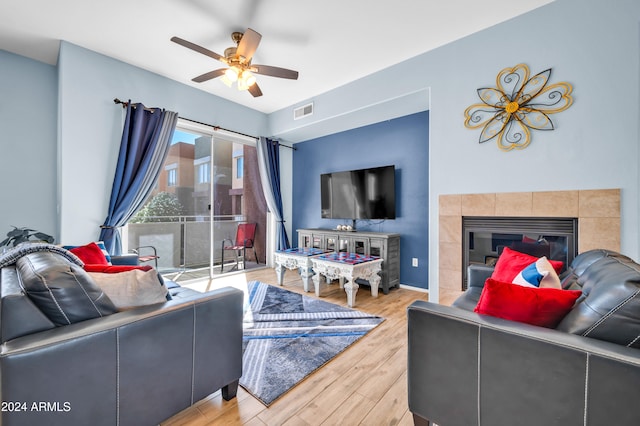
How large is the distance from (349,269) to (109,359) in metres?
2.24

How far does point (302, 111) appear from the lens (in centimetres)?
427

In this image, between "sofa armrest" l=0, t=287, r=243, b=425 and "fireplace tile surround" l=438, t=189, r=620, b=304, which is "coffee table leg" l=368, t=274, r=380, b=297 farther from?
"sofa armrest" l=0, t=287, r=243, b=425

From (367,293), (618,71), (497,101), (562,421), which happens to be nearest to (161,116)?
(367,293)

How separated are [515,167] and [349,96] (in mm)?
2173

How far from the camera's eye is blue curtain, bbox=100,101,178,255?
3.09 m

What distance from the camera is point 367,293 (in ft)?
11.6

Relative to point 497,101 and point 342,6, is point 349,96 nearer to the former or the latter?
point 342,6

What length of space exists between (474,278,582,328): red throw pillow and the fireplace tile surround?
5.30ft

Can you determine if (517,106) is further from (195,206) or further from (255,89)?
(195,206)

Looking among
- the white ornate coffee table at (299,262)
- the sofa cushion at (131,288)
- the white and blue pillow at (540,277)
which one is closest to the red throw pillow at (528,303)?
the white and blue pillow at (540,277)

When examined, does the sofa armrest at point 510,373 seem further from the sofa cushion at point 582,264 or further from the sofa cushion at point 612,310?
the sofa cushion at point 582,264

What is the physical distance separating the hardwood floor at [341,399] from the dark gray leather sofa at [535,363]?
13.1 inches

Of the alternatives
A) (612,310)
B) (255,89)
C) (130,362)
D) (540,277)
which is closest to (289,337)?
(130,362)

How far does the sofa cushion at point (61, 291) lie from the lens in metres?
1.01
